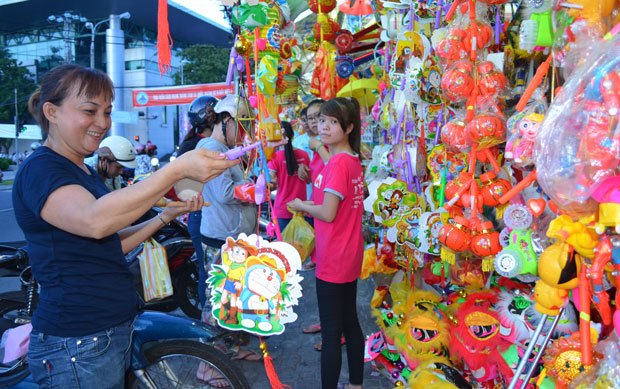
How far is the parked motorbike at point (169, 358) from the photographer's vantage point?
5.83 ft

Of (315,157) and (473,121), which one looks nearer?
(473,121)

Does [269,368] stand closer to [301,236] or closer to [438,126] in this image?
[301,236]

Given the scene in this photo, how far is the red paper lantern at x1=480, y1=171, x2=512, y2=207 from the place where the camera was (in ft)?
5.74

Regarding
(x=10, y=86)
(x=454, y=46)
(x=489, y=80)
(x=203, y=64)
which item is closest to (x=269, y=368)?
(x=489, y=80)

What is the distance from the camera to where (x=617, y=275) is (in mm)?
1031

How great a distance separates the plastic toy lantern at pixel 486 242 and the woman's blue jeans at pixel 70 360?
1444mm

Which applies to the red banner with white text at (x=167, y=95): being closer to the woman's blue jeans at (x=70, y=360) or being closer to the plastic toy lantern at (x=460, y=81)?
the plastic toy lantern at (x=460, y=81)

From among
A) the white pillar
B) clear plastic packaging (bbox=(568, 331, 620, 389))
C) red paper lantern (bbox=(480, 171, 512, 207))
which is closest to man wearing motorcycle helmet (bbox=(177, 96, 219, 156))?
red paper lantern (bbox=(480, 171, 512, 207))

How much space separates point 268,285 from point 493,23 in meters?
1.79

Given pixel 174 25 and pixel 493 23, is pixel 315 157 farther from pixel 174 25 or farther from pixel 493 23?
pixel 174 25

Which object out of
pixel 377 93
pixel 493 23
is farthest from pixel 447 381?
pixel 377 93

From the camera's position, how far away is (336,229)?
2207 millimetres

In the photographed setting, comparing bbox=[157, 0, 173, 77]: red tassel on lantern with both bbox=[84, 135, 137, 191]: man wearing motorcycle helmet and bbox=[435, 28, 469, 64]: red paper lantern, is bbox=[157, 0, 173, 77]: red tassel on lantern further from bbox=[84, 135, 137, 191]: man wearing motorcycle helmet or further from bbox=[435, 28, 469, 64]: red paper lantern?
bbox=[84, 135, 137, 191]: man wearing motorcycle helmet

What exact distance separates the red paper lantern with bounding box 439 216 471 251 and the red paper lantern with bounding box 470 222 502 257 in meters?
0.03
